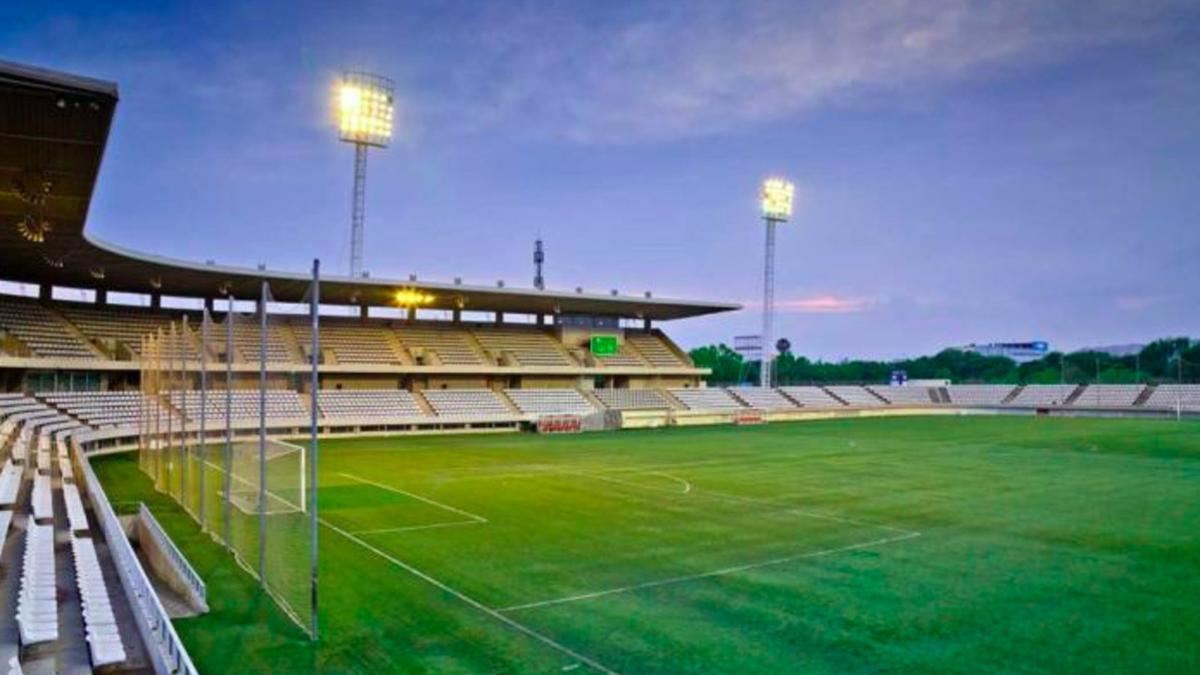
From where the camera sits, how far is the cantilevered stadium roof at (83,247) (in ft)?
39.5

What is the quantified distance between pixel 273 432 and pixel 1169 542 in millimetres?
23844

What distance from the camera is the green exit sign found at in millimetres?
54812

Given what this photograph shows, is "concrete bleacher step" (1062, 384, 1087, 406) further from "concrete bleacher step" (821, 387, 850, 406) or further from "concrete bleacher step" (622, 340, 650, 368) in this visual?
"concrete bleacher step" (622, 340, 650, 368)

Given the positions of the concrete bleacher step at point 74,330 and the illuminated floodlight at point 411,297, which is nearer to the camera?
the concrete bleacher step at point 74,330

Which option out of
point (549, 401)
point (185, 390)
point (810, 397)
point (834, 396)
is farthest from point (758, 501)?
point (834, 396)

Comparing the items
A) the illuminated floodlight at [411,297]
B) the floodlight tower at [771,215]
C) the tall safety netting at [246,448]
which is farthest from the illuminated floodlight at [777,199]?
the tall safety netting at [246,448]

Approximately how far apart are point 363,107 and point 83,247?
799 inches

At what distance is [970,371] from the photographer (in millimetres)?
110875

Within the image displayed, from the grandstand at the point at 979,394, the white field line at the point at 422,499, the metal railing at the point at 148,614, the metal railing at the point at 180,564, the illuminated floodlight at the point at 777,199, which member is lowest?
the white field line at the point at 422,499

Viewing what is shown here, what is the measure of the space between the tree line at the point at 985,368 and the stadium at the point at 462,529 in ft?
203

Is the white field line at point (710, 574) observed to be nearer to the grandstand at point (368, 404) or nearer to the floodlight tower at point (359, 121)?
the grandstand at point (368, 404)

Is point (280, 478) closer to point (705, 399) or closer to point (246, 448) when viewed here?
point (246, 448)

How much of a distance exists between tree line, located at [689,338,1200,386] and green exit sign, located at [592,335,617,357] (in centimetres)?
3797

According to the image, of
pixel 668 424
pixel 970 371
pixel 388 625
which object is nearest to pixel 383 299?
pixel 668 424
